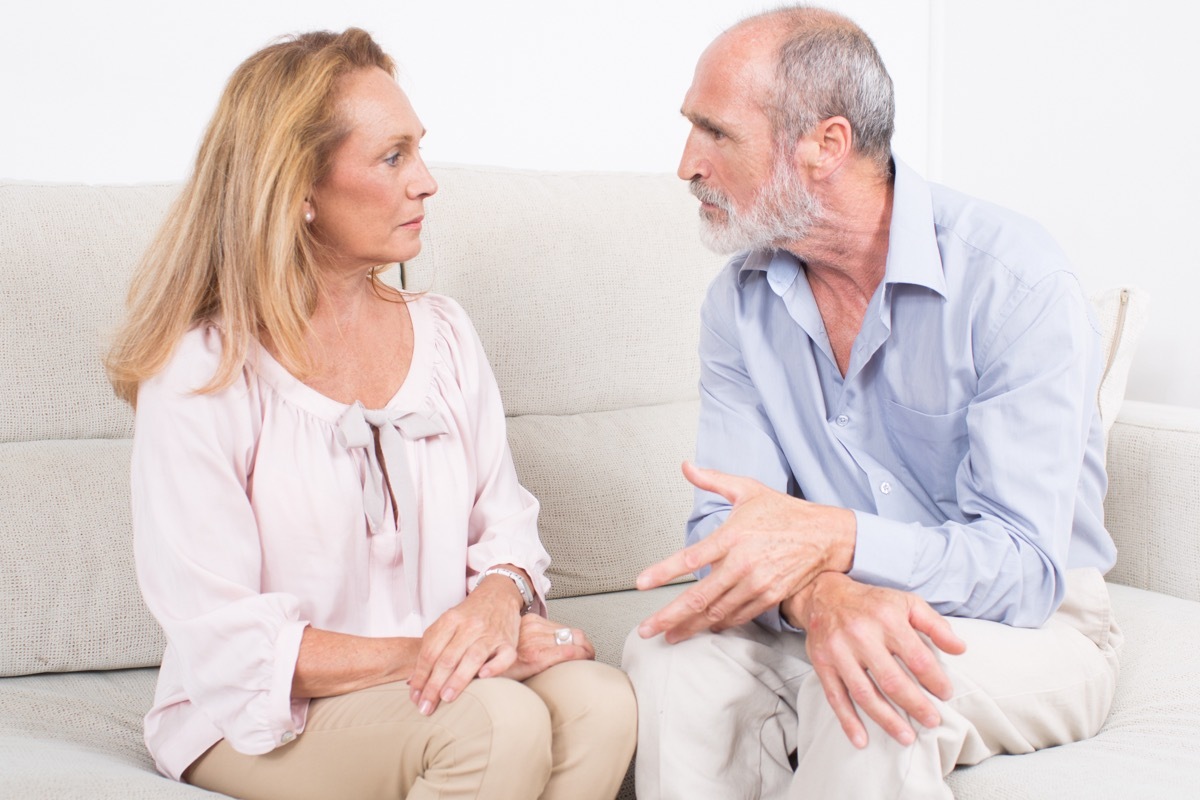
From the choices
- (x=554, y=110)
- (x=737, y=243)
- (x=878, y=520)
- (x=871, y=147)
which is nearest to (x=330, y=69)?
(x=737, y=243)

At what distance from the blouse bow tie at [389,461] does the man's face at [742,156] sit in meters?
0.49

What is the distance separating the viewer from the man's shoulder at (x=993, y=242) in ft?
4.61

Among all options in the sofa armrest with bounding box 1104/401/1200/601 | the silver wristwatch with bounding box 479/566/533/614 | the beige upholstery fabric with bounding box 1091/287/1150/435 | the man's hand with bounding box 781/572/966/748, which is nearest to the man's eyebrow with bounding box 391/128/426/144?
the silver wristwatch with bounding box 479/566/533/614

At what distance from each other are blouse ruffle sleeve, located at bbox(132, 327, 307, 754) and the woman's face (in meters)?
0.23

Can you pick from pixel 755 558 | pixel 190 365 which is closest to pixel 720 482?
pixel 755 558

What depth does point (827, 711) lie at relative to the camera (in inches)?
50.3

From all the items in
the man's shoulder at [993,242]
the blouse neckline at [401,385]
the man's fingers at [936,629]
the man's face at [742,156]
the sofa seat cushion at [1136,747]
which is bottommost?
the sofa seat cushion at [1136,747]

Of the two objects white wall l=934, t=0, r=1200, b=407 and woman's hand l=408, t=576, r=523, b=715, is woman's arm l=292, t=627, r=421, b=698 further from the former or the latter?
white wall l=934, t=0, r=1200, b=407

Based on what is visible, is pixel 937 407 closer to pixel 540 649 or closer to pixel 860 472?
pixel 860 472

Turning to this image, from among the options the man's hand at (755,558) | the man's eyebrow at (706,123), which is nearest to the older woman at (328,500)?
the man's hand at (755,558)

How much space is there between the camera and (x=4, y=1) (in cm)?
211

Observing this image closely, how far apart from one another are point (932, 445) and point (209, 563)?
868mm

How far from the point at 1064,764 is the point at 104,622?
124 centimetres

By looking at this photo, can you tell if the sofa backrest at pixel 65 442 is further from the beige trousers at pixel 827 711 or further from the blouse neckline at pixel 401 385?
the beige trousers at pixel 827 711
